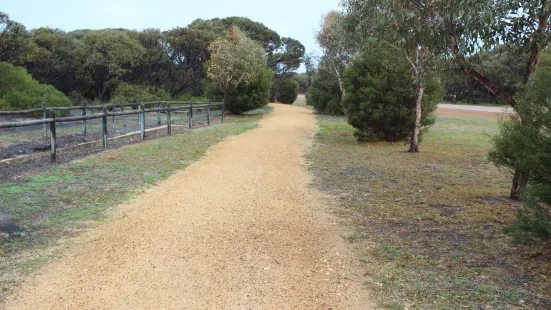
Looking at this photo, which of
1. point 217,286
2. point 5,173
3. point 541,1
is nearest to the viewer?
point 217,286

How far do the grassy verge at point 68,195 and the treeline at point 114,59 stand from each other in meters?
19.7

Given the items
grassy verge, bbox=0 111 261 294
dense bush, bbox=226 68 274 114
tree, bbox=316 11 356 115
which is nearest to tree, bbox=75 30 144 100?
dense bush, bbox=226 68 274 114

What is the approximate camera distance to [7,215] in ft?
19.1

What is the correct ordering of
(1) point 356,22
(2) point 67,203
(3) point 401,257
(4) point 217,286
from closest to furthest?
(4) point 217,286 → (3) point 401,257 → (2) point 67,203 → (1) point 356,22

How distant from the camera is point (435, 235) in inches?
220

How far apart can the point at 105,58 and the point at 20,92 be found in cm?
1330

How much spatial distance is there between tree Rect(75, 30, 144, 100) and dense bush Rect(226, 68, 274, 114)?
925cm

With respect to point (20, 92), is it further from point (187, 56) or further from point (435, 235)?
point (187, 56)

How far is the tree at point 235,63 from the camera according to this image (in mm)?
28109

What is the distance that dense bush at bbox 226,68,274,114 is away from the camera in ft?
99.8

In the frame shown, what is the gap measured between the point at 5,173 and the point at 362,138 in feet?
36.7

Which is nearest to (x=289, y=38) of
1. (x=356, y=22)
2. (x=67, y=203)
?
(x=356, y=22)

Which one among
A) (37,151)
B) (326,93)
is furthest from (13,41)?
(326,93)

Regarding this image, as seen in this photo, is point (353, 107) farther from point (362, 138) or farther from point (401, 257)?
point (401, 257)
